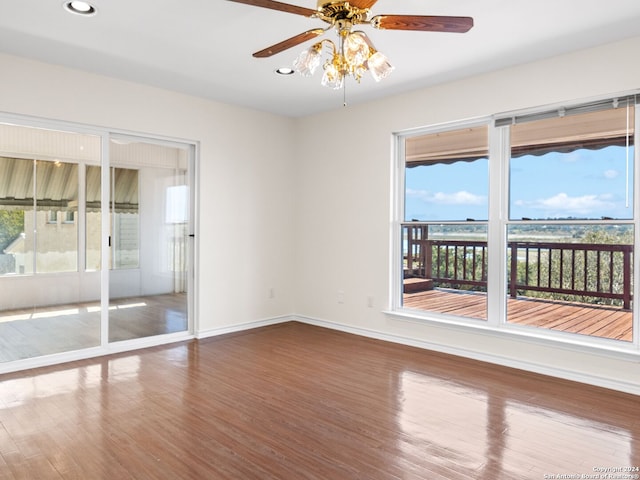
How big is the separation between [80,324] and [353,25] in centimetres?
368

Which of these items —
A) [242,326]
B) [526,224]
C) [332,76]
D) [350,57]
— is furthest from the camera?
[242,326]

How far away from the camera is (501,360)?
404 cm

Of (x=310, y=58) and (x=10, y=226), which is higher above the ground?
(x=310, y=58)

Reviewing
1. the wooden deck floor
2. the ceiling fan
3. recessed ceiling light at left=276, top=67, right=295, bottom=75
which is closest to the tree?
recessed ceiling light at left=276, top=67, right=295, bottom=75

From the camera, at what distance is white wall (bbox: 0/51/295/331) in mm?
3939

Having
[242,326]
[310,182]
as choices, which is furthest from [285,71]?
[242,326]

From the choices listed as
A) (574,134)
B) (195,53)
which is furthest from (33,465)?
(574,134)

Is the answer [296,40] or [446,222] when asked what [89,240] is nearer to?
[296,40]

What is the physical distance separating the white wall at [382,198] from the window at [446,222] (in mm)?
220

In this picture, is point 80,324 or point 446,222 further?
point 446,222

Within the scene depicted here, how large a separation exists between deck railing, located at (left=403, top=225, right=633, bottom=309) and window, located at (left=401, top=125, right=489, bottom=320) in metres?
0.01

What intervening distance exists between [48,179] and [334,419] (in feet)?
10.9

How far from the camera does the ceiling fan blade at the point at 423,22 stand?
2.18 metres

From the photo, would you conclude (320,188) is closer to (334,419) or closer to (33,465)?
(334,419)
